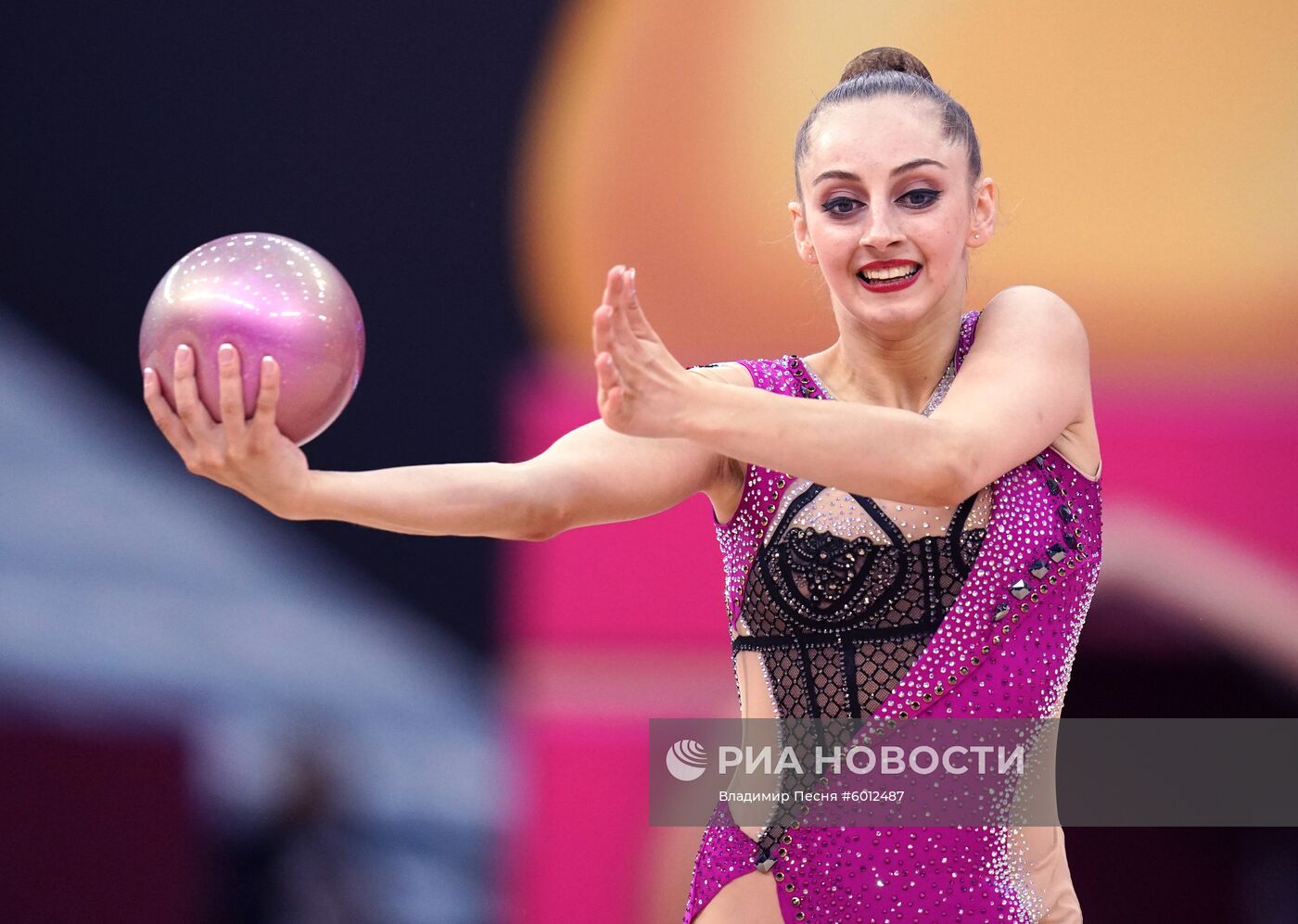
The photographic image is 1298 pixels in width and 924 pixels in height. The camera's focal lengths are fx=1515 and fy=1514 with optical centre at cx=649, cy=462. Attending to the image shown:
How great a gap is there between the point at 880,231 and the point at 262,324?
0.76 metres

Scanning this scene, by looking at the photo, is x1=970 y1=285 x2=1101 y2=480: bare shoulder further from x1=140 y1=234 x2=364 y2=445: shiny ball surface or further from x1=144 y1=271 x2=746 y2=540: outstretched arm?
x1=140 y1=234 x2=364 y2=445: shiny ball surface

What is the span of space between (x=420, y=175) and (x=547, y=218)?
344mm

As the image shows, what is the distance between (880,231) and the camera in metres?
1.88

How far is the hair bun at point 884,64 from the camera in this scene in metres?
2.09

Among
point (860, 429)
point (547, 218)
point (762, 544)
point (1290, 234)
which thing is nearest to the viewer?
point (860, 429)

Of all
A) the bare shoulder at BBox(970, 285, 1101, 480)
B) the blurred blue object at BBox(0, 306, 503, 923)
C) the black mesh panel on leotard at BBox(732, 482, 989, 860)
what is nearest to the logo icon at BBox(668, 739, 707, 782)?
the black mesh panel on leotard at BBox(732, 482, 989, 860)

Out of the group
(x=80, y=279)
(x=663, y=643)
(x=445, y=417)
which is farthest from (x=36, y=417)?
(x=663, y=643)

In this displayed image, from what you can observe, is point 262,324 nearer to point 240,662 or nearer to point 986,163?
point 240,662

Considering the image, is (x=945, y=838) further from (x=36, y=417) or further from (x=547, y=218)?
(x=36, y=417)

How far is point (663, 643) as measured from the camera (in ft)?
11.5

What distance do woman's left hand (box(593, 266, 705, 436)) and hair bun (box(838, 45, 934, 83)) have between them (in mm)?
680

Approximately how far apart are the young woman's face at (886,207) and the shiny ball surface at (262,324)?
628 millimetres

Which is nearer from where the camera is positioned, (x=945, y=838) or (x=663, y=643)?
(x=945, y=838)

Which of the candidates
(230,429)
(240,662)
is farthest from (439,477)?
(240,662)
